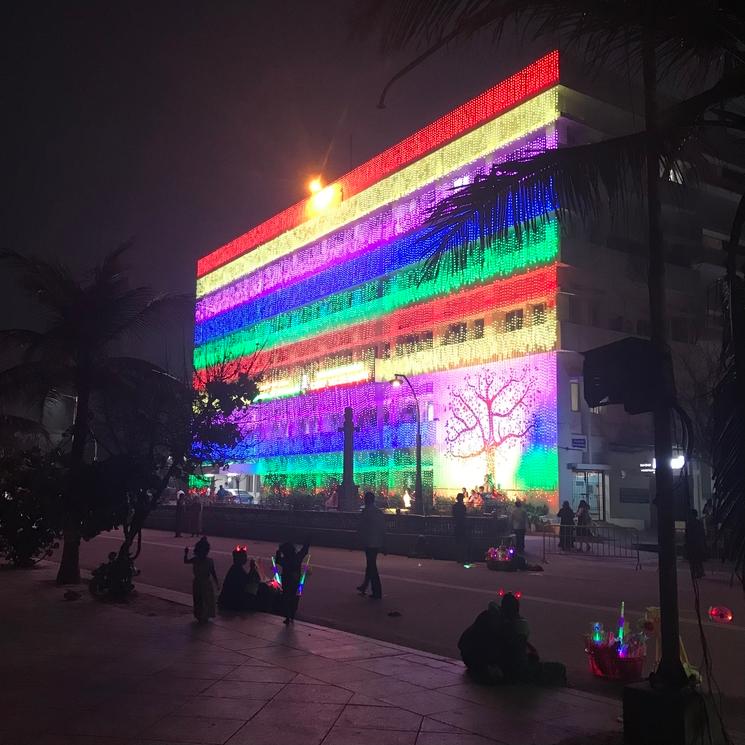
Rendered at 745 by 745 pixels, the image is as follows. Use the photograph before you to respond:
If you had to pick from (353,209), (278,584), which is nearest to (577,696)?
(278,584)

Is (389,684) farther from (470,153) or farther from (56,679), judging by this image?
(470,153)

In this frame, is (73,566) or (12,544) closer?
(73,566)

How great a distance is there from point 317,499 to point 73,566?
80.6ft

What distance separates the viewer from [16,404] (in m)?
16.4

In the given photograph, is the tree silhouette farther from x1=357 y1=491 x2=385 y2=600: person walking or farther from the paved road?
x1=357 y1=491 x2=385 y2=600: person walking

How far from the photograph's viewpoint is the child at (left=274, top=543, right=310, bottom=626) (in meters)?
10.8

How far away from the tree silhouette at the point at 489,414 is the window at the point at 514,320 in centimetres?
242

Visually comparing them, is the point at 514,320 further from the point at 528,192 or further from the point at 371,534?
the point at 528,192

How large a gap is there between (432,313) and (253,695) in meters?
38.5

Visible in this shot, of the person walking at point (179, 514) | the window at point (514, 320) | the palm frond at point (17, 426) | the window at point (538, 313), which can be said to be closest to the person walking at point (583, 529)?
the window at point (538, 313)

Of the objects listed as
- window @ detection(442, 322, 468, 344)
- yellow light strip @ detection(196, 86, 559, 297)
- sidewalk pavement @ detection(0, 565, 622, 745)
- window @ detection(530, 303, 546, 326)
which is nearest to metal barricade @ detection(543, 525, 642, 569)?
window @ detection(530, 303, 546, 326)

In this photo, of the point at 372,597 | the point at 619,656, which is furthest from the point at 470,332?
the point at 619,656

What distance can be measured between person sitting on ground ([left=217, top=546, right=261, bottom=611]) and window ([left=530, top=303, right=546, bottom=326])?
27.9 meters

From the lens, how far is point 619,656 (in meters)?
7.93
